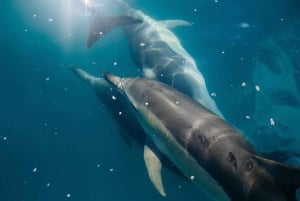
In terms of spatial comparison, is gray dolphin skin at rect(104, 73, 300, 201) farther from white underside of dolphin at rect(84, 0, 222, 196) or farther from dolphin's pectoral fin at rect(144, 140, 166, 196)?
white underside of dolphin at rect(84, 0, 222, 196)

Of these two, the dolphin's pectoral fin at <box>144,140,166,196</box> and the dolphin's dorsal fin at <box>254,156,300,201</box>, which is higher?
the dolphin's dorsal fin at <box>254,156,300,201</box>

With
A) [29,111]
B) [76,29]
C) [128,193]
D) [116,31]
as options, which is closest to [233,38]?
[116,31]

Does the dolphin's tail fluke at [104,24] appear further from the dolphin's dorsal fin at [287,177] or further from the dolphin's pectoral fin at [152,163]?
the dolphin's dorsal fin at [287,177]

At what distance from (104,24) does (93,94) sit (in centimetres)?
241

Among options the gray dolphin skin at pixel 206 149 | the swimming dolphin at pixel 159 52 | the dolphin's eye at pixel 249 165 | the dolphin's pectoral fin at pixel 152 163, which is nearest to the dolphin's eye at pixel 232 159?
the gray dolphin skin at pixel 206 149

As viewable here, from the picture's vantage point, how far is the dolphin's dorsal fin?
4247 mm

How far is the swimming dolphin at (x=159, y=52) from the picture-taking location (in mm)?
9789

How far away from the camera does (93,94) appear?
13.2m

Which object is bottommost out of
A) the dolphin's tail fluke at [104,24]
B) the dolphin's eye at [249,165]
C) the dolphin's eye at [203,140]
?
the dolphin's tail fluke at [104,24]

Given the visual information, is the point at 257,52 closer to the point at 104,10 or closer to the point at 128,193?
the point at 104,10

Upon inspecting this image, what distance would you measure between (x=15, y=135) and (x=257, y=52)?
8358 mm

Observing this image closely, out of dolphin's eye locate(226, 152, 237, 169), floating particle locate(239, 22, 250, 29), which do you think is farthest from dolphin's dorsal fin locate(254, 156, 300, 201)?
floating particle locate(239, 22, 250, 29)

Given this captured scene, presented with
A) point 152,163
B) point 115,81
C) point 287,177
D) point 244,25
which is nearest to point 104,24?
point 244,25

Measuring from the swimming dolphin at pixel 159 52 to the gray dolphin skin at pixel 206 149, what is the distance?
2.52 meters
